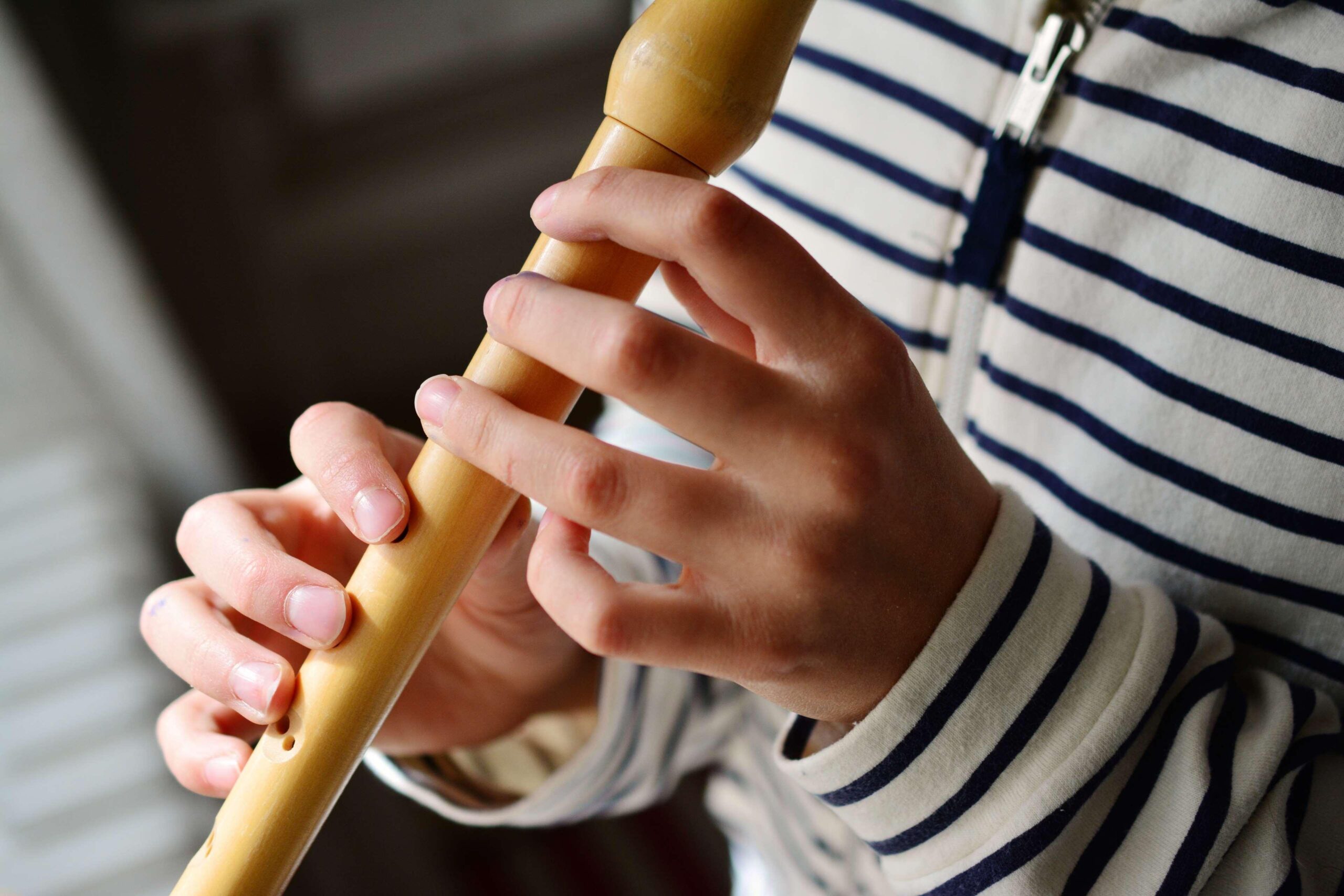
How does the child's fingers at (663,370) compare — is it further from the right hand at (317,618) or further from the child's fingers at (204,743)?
the child's fingers at (204,743)

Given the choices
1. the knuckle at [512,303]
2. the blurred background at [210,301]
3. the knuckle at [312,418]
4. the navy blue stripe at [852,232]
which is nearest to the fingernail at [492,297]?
the knuckle at [512,303]

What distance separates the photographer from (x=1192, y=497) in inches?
13.7

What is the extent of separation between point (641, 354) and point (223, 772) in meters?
0.22

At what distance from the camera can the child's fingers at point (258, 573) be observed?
11.2 inches

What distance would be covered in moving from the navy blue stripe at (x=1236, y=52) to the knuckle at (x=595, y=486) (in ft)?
0.85

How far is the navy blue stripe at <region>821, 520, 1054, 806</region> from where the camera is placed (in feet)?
0.91

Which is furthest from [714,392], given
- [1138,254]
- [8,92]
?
[8,92]

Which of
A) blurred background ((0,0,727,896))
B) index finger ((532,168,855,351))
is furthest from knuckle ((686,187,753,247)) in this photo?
blurred background ((0,0,727,896))

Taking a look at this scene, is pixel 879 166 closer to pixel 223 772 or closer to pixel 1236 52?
pixel 1236 52

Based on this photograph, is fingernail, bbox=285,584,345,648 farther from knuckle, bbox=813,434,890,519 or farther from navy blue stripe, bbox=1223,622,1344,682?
navy blue stripe, bbox=1223,622,1344,682

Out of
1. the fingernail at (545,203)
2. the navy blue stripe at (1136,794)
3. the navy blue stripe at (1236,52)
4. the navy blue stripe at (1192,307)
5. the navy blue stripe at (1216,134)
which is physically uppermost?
the navy blue stripe at (1236,52)

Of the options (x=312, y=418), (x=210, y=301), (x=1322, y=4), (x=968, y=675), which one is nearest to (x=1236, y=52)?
(x=1322, y=4)

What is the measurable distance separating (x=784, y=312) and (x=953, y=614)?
4.0 inches

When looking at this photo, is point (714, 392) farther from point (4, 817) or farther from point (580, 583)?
point (4, 817)
